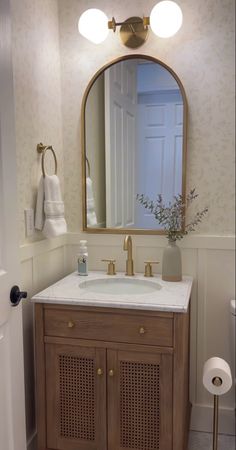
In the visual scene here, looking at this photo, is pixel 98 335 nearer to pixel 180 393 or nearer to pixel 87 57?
pixel 180 393

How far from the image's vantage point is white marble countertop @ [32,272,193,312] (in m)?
1.51

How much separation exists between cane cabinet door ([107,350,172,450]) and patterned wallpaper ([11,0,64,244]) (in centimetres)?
71

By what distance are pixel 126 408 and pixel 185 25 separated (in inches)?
71.7

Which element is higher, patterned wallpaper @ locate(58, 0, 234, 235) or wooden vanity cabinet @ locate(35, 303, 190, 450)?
patterned wallpaper @ locate(58, 0, 234, 235)

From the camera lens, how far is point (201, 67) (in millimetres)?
1882

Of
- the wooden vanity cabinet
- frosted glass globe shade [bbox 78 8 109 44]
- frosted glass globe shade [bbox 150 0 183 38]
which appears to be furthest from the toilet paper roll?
frosted glass globe shade [bbox 78 8 109 44]

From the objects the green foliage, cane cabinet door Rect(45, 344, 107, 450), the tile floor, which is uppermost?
the green foliage

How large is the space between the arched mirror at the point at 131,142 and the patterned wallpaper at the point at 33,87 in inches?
8.1

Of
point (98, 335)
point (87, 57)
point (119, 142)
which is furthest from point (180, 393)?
point (87, 57)

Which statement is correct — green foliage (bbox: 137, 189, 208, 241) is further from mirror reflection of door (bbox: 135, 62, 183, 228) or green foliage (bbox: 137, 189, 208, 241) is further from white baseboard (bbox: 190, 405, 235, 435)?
white baseboard (bbox: 190, 405, 235, 435)

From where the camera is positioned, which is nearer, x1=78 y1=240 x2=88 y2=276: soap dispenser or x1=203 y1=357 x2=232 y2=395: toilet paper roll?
x1=203 y1=357 x2=232 y2=395: toilet paper roll

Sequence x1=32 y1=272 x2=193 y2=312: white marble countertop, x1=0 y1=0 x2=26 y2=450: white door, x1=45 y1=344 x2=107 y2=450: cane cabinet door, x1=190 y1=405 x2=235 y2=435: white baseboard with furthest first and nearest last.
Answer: x1=190 y1=405 x2=235 y2=435: white baseboard
x1=45 y1=344 x2=107 y2=450: cane cabinet door
x1=32 y1=272 x2=193 y2=312: white marble countertop
x1=0 y1=0 x2=26 y2=450: white door

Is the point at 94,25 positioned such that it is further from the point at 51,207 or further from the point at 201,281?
the point at 201,281

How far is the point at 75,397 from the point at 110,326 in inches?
14.7
